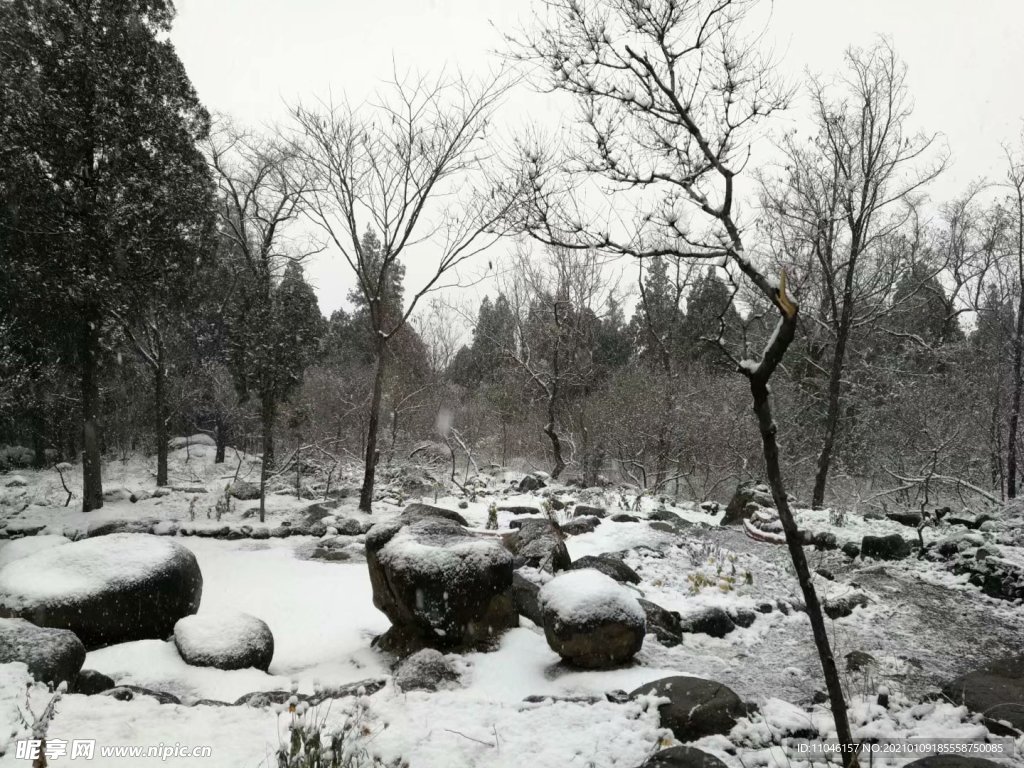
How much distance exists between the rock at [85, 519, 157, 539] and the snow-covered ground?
74 cm

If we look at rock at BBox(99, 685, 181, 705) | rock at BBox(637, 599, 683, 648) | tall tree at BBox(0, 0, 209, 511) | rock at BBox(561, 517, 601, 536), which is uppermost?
tall tree at BBox(0, 0, 209, 511)

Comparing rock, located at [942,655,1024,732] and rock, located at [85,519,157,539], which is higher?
rock, located at [942,655,1024,732]

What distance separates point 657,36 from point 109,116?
10361 mm

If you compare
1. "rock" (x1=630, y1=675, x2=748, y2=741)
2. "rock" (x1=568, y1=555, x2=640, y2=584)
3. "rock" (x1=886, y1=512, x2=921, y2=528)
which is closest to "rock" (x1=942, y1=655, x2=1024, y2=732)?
"rock" (x1=630, y1=675, x2=748, y2=741)

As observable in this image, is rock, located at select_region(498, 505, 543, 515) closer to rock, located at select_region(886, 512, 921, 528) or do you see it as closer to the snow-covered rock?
rock, located at select_region(886, 512, 921, 528)

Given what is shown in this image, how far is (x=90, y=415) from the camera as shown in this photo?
37.2 ft

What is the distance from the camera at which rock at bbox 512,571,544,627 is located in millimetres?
5844

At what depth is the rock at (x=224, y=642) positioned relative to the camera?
14.8 ft

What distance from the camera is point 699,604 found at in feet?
20.1

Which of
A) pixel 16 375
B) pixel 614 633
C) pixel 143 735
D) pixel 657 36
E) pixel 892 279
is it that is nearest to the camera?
pixel 143 735

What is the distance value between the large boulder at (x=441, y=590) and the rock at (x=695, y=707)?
1.83m

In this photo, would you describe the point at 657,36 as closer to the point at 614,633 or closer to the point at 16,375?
the point at 614,633

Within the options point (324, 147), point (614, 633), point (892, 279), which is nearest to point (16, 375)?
point (324, 147)

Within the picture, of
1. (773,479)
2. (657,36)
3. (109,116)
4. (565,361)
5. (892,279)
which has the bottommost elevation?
(773,479)
